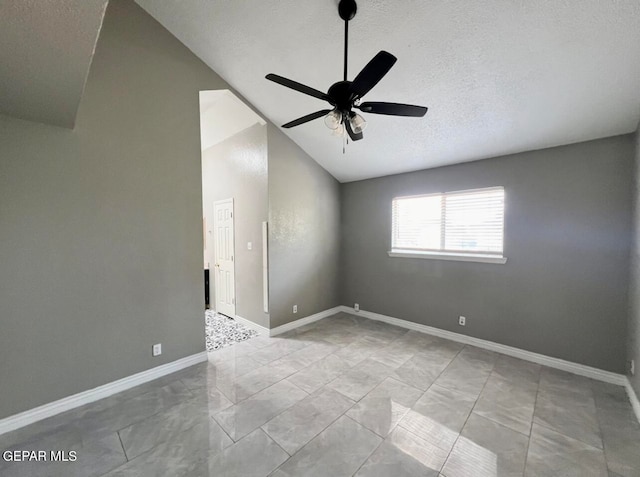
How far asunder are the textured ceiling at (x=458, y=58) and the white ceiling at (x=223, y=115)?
25 centimetres

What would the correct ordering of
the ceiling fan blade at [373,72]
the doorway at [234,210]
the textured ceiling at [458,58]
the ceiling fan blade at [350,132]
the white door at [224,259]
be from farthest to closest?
the white door at [224,259] → the doorway at [234,210] → the ceiling fan blade at [350,132] → the textured ceiling at [458,58] → the ceiling fan blade at [373,72]

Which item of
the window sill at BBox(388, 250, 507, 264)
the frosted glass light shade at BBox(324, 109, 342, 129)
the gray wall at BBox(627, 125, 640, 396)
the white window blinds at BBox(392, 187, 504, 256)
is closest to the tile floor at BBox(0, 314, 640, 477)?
the gray wall at BBox(627, 125, 640, 396)

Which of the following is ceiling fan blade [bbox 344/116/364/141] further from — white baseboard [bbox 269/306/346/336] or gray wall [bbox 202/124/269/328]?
white baseboard [bbox 269/306/346/336]

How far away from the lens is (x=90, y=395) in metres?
2.27

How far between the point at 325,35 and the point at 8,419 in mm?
4071

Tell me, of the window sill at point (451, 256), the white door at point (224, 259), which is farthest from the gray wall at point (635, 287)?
the white door at point (224, 259)

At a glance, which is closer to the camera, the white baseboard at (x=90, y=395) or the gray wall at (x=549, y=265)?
the white baseboard at (x=90, y=395)

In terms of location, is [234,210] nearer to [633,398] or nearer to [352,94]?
[352,94]

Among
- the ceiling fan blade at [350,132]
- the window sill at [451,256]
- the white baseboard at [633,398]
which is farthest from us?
the window sill at [451,256]

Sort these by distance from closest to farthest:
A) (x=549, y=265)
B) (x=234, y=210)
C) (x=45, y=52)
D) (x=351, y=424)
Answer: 1. (x=45, y=52)
2. (x=351, y=424)
3. (x=549, y=265)
4. (x=234, y=210)

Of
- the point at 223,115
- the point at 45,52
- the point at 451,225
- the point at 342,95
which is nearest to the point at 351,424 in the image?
the point at 342,95

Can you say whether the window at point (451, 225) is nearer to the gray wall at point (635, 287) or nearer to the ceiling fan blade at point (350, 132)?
the gray wall at point (635, 287)

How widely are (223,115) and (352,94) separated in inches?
112

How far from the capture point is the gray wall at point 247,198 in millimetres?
3785
